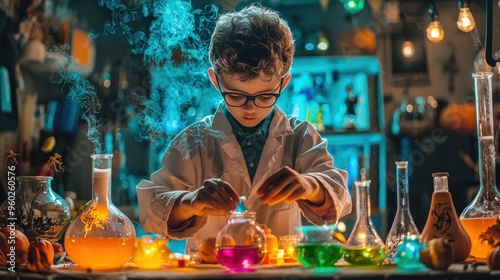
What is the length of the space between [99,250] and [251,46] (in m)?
0.75

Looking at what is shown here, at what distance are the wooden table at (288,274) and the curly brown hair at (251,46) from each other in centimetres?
64

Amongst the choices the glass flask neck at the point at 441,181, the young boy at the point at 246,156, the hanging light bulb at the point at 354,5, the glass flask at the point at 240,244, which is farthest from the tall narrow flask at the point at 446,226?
the hanging light bulb at the point at 354,5

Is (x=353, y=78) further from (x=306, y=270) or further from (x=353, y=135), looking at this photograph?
(x=306, y=270)

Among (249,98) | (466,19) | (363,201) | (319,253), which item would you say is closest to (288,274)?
(319,253)

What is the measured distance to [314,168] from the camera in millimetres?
2037

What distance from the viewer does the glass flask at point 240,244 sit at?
1472 mm

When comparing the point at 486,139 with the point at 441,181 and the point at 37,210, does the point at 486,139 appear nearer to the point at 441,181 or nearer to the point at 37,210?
the point at 441,181

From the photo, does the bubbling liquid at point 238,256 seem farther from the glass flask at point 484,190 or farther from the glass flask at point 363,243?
the glass flask at point 484,190

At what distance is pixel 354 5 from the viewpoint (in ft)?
14.9

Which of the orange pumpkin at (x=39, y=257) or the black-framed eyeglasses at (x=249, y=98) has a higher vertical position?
the black-framed eyeglasses at (x=249, y=98)

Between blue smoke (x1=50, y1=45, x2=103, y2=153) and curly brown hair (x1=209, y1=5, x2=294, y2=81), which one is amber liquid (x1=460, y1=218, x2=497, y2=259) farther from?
blue smoke (x1=50, y1=45, x2=103, y2=153)

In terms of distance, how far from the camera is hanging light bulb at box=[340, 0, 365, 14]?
453 cm

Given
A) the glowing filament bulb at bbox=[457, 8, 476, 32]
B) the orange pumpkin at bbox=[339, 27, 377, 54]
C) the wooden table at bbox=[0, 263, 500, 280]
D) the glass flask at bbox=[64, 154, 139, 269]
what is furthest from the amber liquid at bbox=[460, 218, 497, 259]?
the orange pumpkin at bbox=[339, 27, 377, 54]

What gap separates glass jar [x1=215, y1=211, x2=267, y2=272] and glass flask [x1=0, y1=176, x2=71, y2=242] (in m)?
0.54
